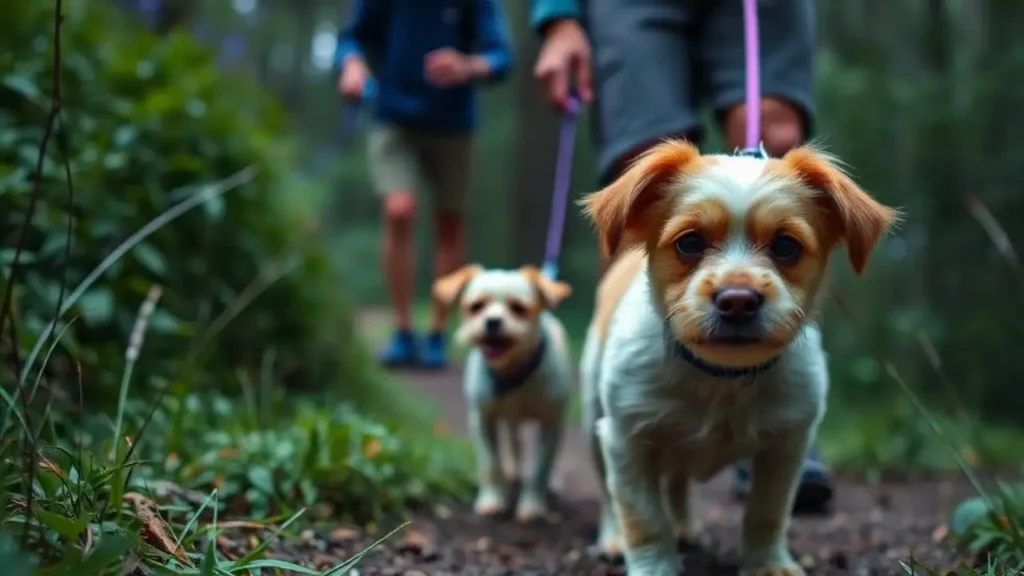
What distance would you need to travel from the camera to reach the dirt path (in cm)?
262

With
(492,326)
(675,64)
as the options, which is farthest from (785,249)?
(492,326)

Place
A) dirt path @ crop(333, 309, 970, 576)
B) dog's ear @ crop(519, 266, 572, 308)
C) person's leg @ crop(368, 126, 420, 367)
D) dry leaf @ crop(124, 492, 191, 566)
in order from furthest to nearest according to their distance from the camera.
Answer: person's leg @ crop(368, 126, 420, 367), dog's ear @ crop(519, 266, 572, 308), dirt path @ crop(333, 309, 970, 576), dry leaf @ crop(124, 492, 191, 566)

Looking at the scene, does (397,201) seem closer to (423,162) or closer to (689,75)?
(423,162)

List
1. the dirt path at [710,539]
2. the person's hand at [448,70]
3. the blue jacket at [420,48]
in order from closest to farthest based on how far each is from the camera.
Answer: the dirt path at [710,539] → the person's hand at [448,70] → the blue jacket at [420,48]

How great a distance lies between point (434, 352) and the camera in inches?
260

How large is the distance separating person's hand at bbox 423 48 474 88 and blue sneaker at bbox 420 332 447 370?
6.15ft

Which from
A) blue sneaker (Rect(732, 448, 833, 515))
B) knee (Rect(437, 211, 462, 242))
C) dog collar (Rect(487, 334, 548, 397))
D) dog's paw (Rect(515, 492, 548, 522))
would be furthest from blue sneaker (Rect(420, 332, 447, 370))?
blue sneaker (Rect(732, 448, 833, 515))

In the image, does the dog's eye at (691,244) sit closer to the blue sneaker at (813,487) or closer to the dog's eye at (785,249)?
the dog's eye at (785,249)

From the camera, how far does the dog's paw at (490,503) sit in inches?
140

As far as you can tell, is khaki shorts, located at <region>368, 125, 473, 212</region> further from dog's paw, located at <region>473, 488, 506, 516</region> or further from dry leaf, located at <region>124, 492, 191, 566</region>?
dry leaf, located at <region>124, 492, 191, 566</region>

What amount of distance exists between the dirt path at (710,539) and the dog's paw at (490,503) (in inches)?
2.4

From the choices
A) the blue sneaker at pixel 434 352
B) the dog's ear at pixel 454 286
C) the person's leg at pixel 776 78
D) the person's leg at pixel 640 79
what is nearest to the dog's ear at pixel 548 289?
the dog's ear at pixel 454 286

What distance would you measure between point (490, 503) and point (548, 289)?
88cm

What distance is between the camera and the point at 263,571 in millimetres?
2033
